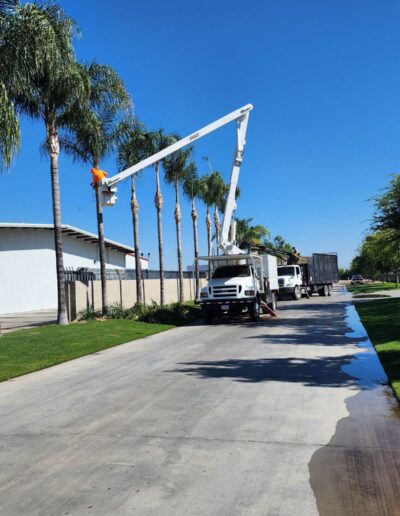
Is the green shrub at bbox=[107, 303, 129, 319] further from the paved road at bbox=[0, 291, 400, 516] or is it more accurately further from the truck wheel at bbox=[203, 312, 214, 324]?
the paved road at bbox=[0, 291, 400, 516]

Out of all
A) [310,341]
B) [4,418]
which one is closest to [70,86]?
[310,341]

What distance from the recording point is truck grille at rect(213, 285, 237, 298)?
67.3 feet

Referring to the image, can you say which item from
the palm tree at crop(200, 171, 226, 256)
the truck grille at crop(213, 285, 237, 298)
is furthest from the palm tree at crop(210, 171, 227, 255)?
the truck grille at crop(213, 285, 237, 298)

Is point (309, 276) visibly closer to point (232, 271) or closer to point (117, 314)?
point (232, 271)

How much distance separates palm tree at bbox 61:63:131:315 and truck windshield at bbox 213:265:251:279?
206 inches

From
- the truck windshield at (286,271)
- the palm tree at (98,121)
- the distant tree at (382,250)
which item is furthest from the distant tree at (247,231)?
the palm tree at (98,121)

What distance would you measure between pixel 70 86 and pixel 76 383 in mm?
12891

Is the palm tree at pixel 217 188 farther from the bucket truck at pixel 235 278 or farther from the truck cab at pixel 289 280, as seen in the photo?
the bucket truck at pixel 235 278

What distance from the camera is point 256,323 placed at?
65.5 ft

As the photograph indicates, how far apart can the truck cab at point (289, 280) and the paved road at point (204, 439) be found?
893 inches

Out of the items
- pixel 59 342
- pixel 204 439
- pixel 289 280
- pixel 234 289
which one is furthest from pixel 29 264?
pixel 204 439

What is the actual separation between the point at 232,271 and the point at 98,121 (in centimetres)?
852

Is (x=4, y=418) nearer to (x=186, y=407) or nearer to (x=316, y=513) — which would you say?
(x=186, y=407)

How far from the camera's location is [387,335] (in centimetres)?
1366
